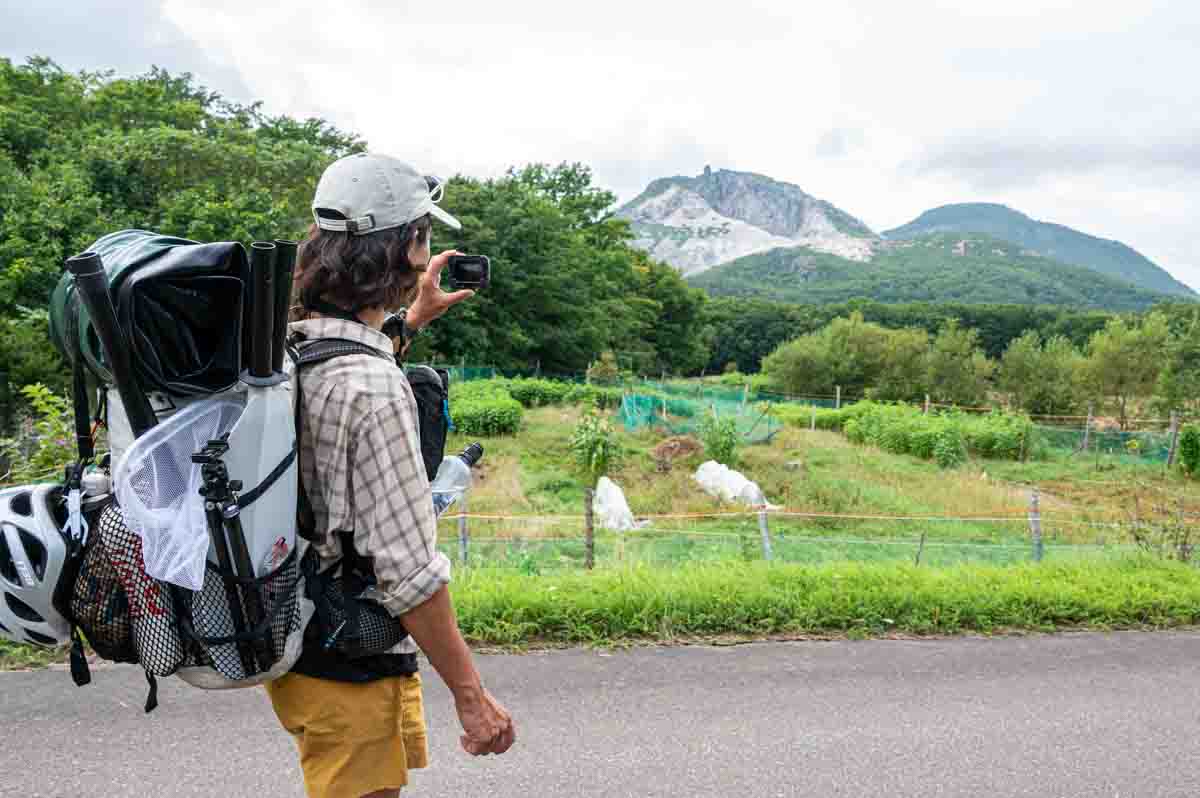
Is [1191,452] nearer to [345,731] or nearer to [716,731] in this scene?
[716,731]

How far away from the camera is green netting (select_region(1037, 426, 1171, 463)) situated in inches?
999

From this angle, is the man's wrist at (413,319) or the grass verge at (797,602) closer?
the man's wrist at (413,319)

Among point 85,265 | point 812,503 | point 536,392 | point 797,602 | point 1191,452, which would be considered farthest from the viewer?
point 536,392

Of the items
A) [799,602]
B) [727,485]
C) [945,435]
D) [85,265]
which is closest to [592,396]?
[945,435]

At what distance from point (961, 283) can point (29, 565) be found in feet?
542

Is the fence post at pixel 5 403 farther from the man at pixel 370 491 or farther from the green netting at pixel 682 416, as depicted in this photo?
the green netting at pixel 682 416

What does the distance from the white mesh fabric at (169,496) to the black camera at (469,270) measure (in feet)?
3.48

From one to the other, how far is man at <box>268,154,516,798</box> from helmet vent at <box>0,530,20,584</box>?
0.55 m

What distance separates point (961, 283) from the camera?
491 ft

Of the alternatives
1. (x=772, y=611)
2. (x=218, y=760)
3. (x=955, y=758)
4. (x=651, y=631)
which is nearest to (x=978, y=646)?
(x=772, y=611)

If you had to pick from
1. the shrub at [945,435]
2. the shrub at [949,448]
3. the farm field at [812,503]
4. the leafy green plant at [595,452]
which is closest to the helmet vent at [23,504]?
the farm field at [812,503]

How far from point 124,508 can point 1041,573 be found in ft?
18.7

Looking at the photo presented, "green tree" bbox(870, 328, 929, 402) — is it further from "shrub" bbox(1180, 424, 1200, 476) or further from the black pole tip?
the black pole tip

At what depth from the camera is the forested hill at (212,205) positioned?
18047 millimetres
